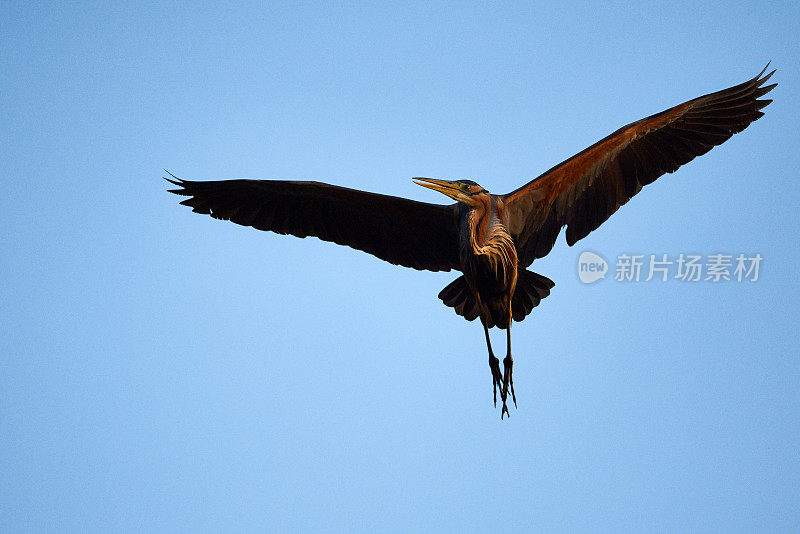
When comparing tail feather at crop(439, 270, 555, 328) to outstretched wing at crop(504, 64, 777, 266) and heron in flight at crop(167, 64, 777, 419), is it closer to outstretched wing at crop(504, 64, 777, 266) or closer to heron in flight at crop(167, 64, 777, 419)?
heron in flight at crop(167, 64, 777, 419)

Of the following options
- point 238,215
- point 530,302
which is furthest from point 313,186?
point 530,302

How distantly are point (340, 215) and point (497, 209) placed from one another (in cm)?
186

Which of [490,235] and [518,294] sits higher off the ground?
[490,235]

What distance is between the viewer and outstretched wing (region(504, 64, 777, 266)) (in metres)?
10.1

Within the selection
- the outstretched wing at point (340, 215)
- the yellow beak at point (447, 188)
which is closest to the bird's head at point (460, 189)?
the yellow beak at point (447, 188)

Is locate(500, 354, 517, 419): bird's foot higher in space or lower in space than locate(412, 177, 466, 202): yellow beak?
lower

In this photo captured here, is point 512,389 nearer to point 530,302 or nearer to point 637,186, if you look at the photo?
point 530,302

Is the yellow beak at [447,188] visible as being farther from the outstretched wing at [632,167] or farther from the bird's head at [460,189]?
the outstretched wing at [632,167]

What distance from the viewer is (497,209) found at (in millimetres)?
9883

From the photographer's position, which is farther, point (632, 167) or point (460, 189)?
point (632, 167)

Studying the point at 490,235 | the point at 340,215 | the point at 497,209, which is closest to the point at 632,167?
the point at 497,209

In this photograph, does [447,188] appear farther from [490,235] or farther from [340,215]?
[340,215]

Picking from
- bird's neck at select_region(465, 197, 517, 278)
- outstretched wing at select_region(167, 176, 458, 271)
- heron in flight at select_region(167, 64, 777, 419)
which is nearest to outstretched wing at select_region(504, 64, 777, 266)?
heron in flight at select_region(167, 64, 777, 419)

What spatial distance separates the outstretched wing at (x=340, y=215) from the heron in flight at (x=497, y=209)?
1 centimetres
